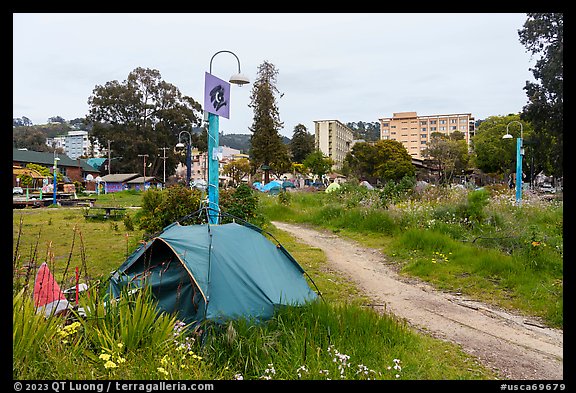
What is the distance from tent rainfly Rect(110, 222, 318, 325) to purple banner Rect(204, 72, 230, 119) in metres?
2.13

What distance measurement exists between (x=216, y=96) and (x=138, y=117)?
49.6 m

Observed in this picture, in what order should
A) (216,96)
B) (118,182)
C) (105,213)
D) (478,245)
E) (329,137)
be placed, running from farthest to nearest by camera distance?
(329,137), (118,182), (105,213), (478,245), (216,96)

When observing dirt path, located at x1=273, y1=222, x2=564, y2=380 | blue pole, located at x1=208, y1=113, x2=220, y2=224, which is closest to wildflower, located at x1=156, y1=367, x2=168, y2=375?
dirt path, located at x1=273, y1=222, x2=564, y2=380

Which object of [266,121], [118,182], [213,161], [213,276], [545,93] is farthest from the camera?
[118,182]

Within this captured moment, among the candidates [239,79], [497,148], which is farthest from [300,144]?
[239,79]

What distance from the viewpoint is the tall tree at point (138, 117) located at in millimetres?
51094

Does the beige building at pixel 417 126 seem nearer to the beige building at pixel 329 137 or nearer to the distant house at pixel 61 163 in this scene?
the beige building at pixel 329 137

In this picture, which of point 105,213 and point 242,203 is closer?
point 242,203

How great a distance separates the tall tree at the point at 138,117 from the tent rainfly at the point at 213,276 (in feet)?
154

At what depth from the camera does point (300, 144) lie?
67.4 meters

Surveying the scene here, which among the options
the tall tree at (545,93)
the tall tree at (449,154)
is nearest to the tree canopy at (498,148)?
the tall tree at (449,154)

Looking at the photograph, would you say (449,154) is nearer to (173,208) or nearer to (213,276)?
(173,208)

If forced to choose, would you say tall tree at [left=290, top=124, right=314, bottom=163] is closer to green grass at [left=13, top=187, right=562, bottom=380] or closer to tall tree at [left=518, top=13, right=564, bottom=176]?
tall tree at [left=518, top=13, right=564, bottom=176]
